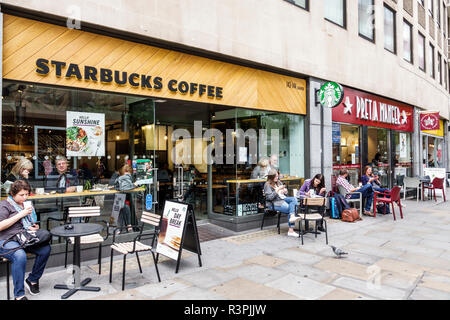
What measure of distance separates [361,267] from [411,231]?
3667 mm

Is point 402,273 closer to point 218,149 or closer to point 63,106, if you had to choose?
point 218,149

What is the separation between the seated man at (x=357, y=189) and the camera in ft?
30.8

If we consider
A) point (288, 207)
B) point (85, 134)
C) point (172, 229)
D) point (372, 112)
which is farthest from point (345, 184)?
point (85, 134)

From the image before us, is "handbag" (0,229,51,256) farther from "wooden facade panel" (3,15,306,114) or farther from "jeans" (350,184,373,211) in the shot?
"jeans" (350,184,373,211)

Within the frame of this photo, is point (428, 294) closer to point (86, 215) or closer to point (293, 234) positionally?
point (293, 234)

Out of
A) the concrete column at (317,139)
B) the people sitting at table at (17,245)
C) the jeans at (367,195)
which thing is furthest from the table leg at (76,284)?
the jeans at (367,195)

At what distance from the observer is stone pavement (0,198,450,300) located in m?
4.19

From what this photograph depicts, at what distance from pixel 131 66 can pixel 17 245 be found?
12.6 ft

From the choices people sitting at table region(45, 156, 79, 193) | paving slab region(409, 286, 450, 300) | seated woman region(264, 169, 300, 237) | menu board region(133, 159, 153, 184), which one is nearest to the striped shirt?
seated woman region(264, 169, 300, 237)

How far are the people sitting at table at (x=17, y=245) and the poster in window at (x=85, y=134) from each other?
2029 mm

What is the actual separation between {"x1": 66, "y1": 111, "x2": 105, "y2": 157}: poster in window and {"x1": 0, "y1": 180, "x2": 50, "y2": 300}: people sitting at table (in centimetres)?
Answer: 203

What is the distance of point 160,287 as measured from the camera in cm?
443

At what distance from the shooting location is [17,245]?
13.2ft

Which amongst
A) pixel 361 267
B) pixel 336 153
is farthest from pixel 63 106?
pixel 336 153
